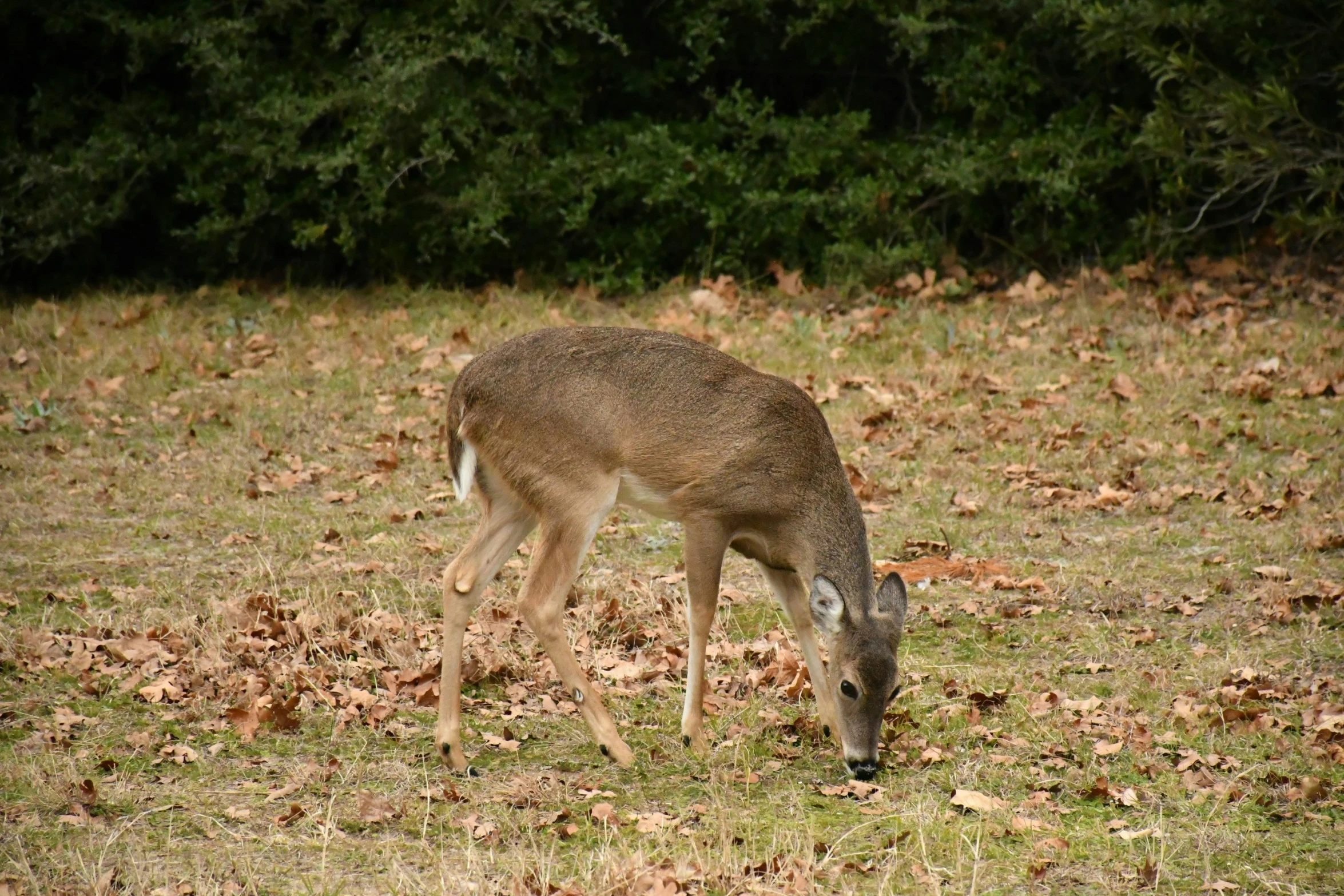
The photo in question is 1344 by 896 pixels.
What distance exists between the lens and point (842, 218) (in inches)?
518

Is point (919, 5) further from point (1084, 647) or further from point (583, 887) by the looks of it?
Result: point (583, 887)

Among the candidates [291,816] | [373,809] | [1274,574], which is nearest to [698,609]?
[373,809]

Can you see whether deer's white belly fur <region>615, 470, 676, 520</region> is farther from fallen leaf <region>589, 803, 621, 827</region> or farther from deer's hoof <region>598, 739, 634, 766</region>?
fallen leaf <region>589, 803, 621, 827</region>

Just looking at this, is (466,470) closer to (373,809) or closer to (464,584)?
(464,584)

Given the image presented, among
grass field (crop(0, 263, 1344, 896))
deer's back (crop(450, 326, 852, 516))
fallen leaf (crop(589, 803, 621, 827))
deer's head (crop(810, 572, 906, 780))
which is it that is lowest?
grass field (crop(0, 263, 1344, 896))

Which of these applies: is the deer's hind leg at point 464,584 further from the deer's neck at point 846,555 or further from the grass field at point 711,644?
the deer's neck at point 846,555

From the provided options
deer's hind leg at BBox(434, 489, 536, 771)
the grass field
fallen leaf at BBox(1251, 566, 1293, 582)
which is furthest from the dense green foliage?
deer's hind leg at BBox(434, 489, 536, 771)

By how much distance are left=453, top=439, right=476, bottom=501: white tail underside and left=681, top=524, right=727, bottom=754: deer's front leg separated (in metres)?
0.83

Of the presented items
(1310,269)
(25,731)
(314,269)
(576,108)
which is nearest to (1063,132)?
(1310,269)

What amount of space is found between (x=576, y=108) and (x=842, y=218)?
253 centimetres

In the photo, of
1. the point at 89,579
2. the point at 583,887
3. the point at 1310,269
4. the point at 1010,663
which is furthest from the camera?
the point at 1310,269

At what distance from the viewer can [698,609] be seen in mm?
5469

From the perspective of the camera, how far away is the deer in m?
5.38

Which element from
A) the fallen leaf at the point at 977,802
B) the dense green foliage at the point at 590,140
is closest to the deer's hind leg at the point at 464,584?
the fallen leaf at the point at 977,802
